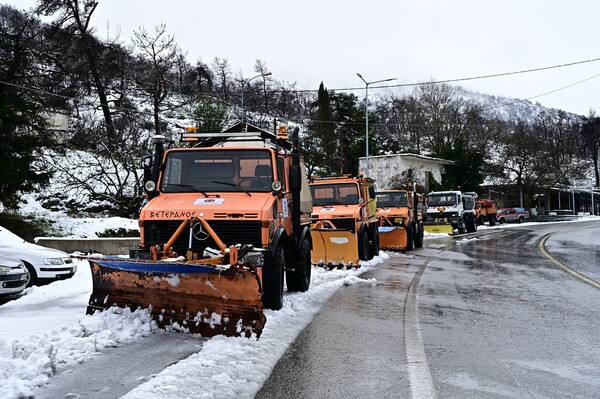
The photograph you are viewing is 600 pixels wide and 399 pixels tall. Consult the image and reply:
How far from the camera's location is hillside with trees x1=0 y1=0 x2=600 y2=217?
824 inches

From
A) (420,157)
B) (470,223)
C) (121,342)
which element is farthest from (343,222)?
(420,157)

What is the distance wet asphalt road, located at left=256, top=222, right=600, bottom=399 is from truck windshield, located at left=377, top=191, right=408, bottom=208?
9.28 m

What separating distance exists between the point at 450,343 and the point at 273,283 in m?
2.49

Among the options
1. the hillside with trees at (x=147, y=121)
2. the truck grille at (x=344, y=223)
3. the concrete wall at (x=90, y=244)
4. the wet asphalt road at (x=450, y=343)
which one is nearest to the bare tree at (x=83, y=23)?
the hillside with trees at (x=147, y=121)

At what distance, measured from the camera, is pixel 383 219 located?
2073 cm

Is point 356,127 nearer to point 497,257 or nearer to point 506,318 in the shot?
point 497,257

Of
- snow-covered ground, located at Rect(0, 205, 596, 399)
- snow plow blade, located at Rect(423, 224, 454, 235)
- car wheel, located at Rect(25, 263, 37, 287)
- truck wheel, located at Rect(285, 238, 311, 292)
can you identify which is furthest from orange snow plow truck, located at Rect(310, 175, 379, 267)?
snow plow blade, located at Rect(423, 224, 454, 235)

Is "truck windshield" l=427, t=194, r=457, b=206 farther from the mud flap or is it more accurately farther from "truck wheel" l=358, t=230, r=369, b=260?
the mud flap

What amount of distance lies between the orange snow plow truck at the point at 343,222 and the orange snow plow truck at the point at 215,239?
3770 millimetres

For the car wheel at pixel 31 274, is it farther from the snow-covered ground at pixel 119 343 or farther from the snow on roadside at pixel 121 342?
the snow on roadside at pixel 121 342

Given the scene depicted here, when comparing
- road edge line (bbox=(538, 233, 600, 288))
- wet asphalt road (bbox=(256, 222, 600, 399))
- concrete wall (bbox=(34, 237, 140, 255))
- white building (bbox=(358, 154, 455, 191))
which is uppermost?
white building (bbox=(358, 154, 455, 191))

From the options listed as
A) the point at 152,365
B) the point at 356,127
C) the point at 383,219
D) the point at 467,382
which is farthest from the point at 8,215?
the point at 356,127

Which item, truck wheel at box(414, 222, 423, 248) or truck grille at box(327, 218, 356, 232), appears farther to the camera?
truck wheel at box(414, 222, 423, 248)

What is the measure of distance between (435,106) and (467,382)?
61338 mm
